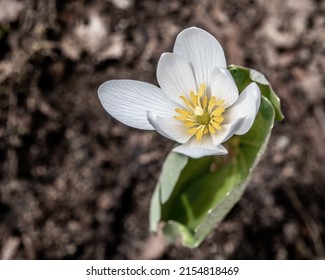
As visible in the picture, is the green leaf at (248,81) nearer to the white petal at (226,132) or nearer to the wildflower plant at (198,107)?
the wildflower plant at (198,107)

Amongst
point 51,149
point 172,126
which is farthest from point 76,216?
point 172,126

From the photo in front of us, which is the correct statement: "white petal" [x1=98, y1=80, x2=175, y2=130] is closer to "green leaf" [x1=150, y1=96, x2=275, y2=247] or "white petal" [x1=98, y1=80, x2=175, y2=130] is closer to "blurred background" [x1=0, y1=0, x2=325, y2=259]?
"green leaf" [x1=150, y1=96, x2=275, y2=247]

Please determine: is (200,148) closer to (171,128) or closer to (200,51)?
(171,128)

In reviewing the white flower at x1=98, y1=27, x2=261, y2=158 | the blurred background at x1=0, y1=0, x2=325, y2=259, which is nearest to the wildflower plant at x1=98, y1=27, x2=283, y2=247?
the white flower at x1=98, y1=27, x2=261, y2=158

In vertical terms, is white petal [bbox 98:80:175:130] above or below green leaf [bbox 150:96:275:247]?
above

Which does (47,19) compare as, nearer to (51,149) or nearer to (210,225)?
(51,149)
